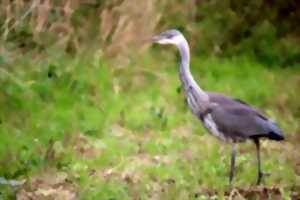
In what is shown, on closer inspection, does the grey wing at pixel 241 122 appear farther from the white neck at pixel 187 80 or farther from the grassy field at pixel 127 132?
the grassy field at pixel 127 132

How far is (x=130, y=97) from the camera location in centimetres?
1183

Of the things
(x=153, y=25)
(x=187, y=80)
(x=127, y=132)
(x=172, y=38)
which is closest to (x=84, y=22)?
(x=153, y=25)

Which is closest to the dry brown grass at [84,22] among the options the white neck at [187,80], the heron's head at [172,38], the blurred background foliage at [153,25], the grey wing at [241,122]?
the blurred background foliage at [153,25]

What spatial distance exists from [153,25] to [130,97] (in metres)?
1.34

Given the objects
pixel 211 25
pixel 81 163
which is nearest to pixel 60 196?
pixel 81 163

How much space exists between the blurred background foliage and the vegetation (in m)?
0.02

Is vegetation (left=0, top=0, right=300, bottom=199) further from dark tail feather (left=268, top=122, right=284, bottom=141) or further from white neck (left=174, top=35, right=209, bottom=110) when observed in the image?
white neck (left=174, top=35, right=209, bottom=110)

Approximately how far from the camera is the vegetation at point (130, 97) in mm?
9469

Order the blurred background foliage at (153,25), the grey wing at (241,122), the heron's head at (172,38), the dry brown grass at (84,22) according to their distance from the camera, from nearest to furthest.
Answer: the grey wing at (241,122), the heron's head at (172,38), the dry brown grass at (84,22), the blurred background foliage at (153,25)

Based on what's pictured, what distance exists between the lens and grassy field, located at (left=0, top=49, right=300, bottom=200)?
30.5 feet

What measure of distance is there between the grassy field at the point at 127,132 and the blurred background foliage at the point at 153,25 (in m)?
0.26

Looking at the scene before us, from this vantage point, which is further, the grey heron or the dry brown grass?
the dry brown grass

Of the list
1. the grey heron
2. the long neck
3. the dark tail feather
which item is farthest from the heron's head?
the dark tail feather

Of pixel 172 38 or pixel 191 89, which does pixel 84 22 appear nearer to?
pixel 172 38
